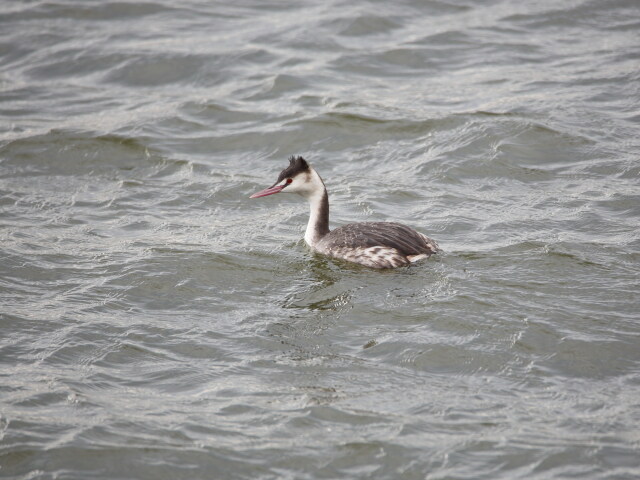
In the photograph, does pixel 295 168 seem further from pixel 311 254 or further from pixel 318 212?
pixel 311 254

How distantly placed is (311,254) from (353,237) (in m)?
0.63

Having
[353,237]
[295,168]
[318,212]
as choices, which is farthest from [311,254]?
[295,168]

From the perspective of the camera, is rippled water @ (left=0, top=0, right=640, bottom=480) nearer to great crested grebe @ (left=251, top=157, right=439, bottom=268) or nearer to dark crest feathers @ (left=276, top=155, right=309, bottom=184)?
great crested grebe @ (left=251, top=157, right=439, bottom=268)

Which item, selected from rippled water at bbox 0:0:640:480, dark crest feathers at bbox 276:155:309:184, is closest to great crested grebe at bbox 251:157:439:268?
dark crest feathers at bbox 276:155:309:184

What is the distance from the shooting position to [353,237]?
29.0 feet

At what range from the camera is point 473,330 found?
7422 millimetres

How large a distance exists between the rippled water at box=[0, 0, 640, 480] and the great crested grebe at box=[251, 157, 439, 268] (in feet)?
0.57

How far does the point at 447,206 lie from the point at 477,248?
1.22 m

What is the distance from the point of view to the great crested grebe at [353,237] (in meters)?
8.57

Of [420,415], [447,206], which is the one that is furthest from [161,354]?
[447,206]

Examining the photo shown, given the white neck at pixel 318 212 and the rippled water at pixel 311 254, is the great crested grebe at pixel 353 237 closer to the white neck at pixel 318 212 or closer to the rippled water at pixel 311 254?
the white neck at pixel 318 212

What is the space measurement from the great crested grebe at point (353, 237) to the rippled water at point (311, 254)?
0.57 ft

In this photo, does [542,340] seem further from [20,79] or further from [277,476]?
[20,79]

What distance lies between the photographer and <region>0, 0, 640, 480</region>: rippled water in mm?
6180
